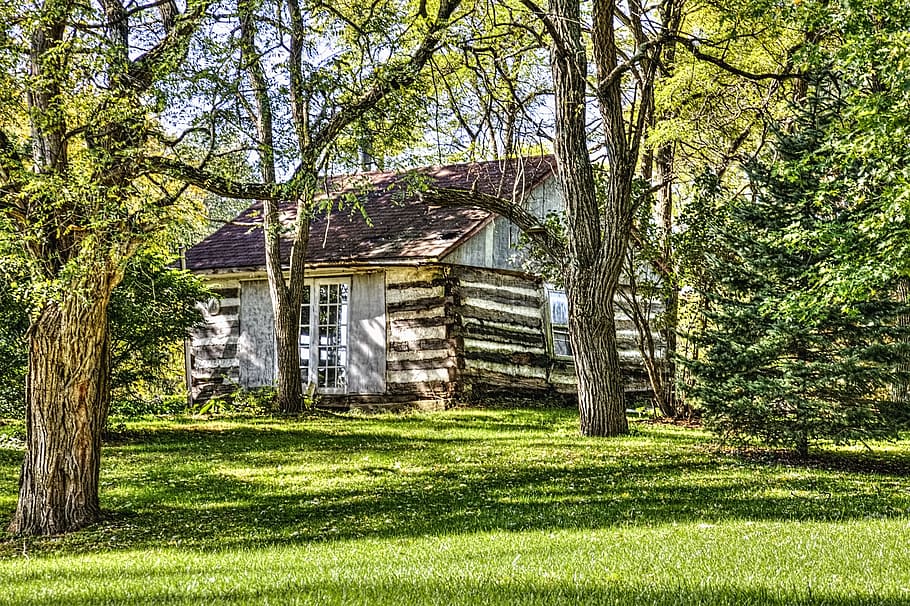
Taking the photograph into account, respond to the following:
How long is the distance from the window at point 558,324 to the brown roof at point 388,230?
8.85ft

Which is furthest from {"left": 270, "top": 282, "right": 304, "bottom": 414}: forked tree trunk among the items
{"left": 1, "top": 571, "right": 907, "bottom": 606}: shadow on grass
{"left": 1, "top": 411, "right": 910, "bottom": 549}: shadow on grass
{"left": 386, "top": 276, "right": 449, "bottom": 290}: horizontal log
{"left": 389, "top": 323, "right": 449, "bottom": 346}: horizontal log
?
{"left": 1, "top": 571, "right": 907, "bottom": 606}: shadow on grass

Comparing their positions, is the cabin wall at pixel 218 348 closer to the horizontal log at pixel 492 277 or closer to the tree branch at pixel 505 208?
the horizontal log at pixel 492 277

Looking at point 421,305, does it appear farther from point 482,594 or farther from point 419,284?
point 482,594

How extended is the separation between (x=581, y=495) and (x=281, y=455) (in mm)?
5168

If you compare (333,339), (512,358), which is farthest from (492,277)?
(333,339)

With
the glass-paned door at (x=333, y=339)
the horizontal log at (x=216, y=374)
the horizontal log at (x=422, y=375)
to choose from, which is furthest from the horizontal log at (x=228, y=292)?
the horizontal log at (x=422, y=375)

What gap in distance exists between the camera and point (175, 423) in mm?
17312

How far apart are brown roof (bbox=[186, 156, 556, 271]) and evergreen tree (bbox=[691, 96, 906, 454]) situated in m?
6.86

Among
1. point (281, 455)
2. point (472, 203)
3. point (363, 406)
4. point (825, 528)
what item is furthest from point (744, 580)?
point (363, 406)

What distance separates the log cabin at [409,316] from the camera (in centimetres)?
1980

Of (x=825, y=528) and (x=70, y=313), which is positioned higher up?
(x=70, y=313)

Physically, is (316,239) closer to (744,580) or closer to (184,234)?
(184,234)

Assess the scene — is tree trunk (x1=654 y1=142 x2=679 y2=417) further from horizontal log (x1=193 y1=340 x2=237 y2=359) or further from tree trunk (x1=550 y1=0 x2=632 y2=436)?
horizontal log (x1=193 y1=340 x2=237 y2=359)

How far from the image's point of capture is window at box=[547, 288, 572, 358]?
21328 mm
